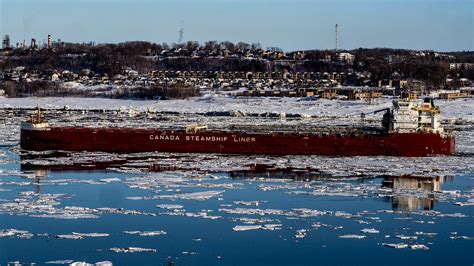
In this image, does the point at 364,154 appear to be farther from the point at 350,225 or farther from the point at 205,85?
the point at 205,85

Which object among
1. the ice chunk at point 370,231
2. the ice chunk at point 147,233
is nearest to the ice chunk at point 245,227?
the ice chunk at point 147,233

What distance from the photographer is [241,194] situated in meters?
20.3

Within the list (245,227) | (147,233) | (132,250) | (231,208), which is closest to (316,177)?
(231,208)

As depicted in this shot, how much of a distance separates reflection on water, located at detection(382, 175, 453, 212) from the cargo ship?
5.91 meters

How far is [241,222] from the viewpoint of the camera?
1686 cm

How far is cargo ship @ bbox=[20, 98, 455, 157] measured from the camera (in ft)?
96.1

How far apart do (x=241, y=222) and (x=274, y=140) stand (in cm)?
1277

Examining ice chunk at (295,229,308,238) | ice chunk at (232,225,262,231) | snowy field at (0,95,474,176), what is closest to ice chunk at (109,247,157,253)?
ice chunk at (232,225,262,231)

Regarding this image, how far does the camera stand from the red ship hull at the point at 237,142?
96.0ft

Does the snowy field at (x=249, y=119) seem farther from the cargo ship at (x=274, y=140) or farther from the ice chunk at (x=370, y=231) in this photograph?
the ice chunk at (x=370, y=231)

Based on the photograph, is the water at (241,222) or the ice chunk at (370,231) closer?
the water at (241,222)

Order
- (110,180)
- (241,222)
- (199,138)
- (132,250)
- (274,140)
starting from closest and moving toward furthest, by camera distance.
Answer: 1. (132,250)
2. (241,222)
3. (110,180)
4. (274,140)
5. (199,138)

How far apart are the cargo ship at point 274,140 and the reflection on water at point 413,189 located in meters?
5.91

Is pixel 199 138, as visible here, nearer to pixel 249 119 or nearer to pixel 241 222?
pixel 241 222
